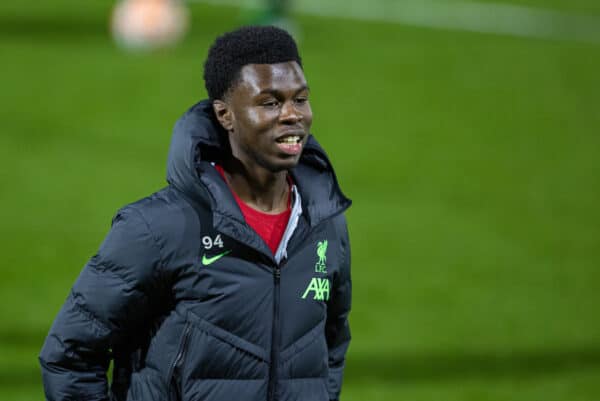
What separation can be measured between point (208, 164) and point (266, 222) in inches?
9.0

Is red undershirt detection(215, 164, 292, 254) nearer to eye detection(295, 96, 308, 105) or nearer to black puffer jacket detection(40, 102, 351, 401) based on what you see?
black puffer jacket detection(40, 102, 351, 401)

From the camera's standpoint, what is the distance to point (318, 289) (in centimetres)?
319

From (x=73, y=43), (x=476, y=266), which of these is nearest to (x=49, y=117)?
(x=73, y=43)

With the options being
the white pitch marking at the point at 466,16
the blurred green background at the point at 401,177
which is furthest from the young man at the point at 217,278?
the white pitch marking at the point at 466,16

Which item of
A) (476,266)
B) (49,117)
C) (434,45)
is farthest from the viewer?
(434,45)

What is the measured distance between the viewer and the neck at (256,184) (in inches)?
126

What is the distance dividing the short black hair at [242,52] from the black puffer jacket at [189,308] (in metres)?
0.15

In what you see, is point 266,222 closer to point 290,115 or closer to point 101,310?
point 290,115

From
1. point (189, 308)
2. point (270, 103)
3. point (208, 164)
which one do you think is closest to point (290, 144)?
point (270, 103)

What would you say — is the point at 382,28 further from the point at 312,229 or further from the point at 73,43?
the point at 312,229

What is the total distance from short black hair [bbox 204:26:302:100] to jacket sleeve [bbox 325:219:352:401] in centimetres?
53

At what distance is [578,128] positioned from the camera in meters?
12.2

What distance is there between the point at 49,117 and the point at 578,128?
A: 5103 mm

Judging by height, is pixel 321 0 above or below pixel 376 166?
above
